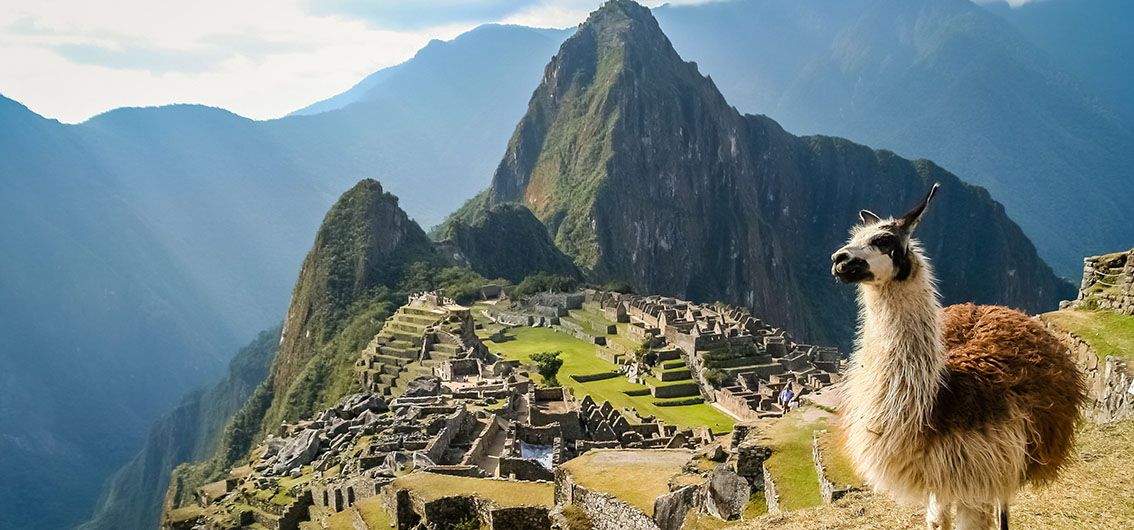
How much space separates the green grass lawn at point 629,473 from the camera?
33.1ft

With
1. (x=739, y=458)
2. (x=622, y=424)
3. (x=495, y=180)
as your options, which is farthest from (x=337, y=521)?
(x=495, y=180)

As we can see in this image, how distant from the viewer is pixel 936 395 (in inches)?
185

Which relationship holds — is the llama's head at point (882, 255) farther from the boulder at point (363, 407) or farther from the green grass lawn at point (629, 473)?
the boulder at point (363, 407)

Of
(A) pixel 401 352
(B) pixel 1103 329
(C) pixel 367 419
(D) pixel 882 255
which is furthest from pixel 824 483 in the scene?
(A) pixel 401 352

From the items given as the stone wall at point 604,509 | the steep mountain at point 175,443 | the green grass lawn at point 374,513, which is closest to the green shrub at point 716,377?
the green grass lawn at point 374,513

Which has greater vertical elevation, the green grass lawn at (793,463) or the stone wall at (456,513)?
the green grass lawn at (793,463)

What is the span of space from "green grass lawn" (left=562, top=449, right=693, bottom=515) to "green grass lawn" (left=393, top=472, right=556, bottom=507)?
778mm

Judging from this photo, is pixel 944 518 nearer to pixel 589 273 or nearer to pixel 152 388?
pixel 589 273

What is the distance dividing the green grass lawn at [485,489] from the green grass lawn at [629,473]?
0.78 meters

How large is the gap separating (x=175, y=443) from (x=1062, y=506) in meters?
91.7

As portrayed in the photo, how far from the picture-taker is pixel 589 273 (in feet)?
374

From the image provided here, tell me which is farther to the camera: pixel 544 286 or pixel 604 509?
pixel 544 286

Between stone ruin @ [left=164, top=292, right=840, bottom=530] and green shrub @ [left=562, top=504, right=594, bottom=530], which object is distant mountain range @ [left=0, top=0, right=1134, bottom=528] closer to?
stone ruin @ [left=164, top=292, right=840, bottom=530]

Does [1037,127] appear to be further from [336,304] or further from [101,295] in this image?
[101,295]
